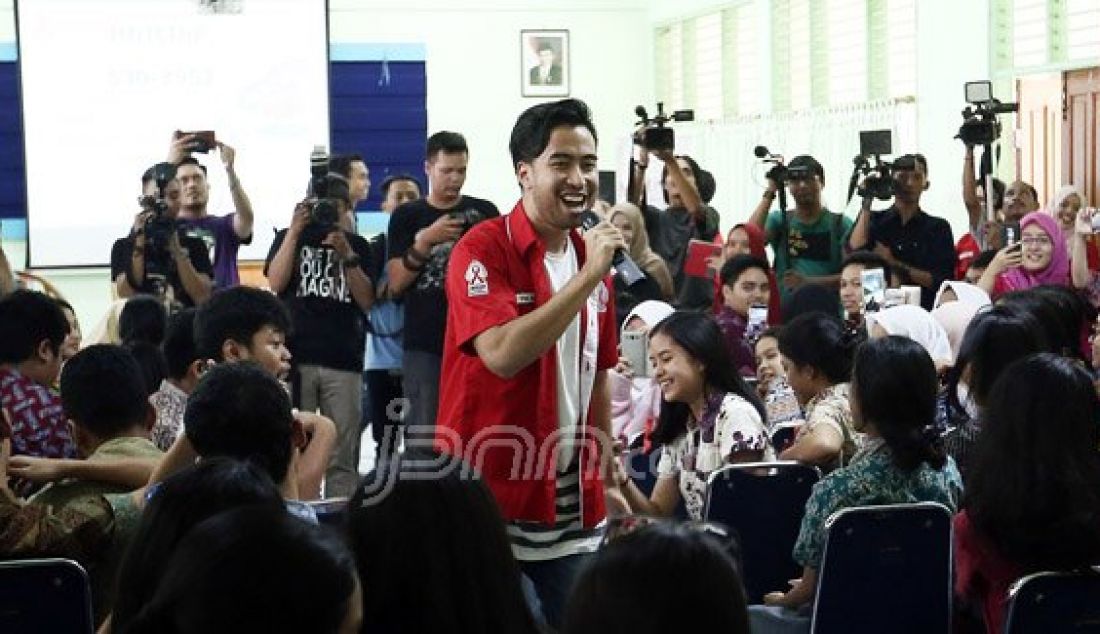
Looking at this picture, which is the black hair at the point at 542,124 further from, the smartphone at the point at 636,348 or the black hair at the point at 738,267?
the black hair at the point at 738,267

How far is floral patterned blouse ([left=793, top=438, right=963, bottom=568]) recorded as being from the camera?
3436 mm

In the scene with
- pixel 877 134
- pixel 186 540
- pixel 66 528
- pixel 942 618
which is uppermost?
pixel 877 134

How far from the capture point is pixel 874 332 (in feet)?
16.0

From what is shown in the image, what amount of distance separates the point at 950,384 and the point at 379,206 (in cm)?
868

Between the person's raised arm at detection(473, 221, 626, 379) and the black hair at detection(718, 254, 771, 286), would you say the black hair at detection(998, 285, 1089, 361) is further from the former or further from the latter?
the person's raised arm at detection(473, 221, 626, 379)

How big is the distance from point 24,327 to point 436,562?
92.1 inches

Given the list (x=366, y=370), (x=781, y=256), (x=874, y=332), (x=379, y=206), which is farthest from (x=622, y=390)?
(x=379, y=206)

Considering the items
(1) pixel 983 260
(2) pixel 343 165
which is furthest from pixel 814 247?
(2) pixel 343 165

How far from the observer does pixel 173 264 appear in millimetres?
6645

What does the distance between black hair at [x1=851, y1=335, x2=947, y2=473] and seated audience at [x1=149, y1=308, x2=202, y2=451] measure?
1.64 metres

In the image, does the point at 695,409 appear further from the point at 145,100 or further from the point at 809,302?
the point at 145,100

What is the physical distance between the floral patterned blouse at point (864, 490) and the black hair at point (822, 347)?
810mm

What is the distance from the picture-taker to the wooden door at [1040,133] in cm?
860

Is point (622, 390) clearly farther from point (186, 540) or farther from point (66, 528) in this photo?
point (186, 540)
